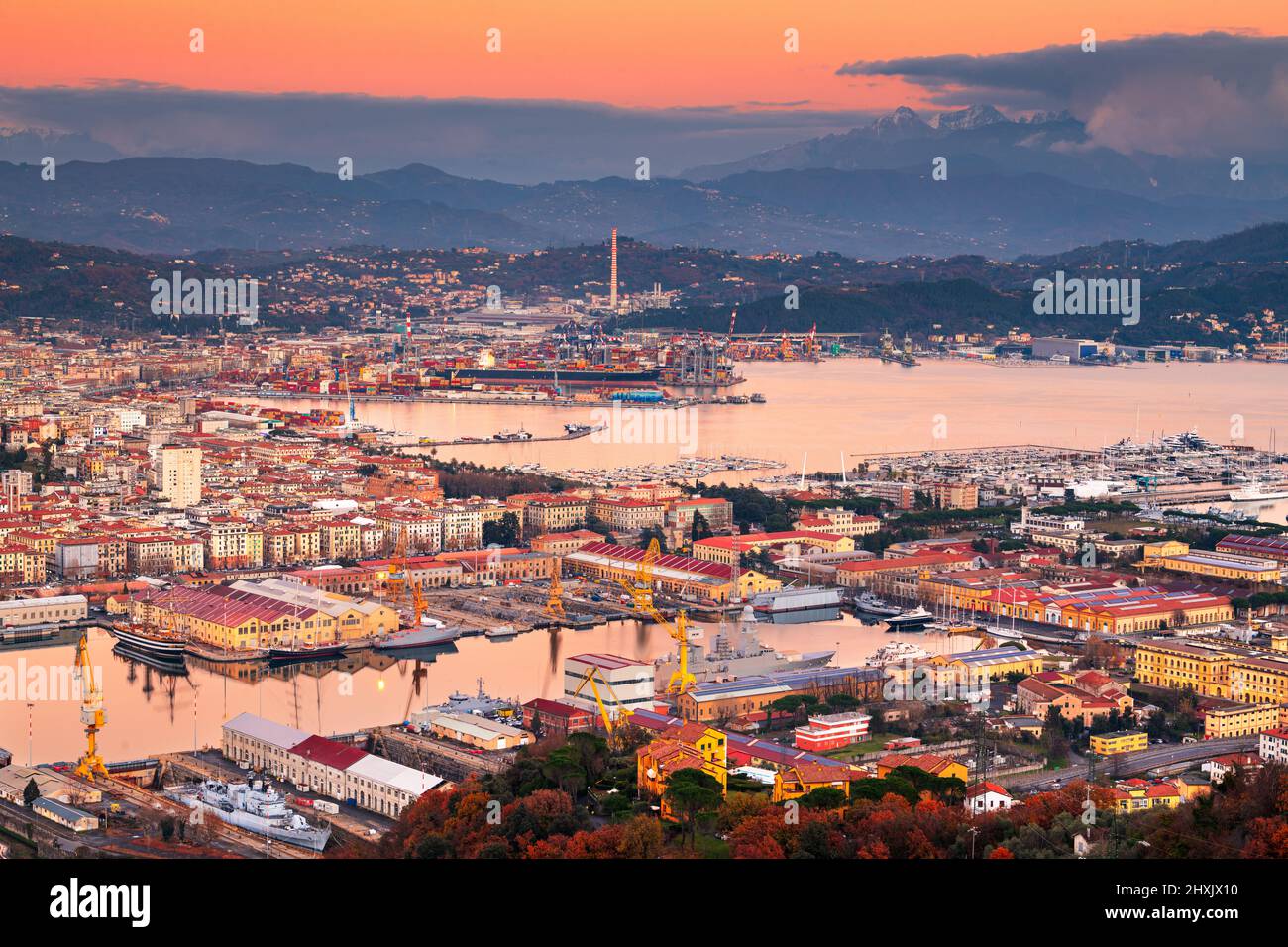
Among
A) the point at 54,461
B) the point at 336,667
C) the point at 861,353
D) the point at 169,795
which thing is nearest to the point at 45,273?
the point at 861,353

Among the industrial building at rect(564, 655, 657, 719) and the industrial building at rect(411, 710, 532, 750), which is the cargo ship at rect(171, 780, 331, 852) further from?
the industrial building at rect(564, 655, 657, 719)

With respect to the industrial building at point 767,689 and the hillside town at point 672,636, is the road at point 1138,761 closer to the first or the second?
the hillside town at point 672,636

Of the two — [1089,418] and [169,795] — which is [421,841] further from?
[1089,418]

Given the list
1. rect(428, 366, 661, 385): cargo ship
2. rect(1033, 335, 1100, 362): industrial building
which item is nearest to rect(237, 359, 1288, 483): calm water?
rect(428, 366, 661, 385): cargo ship

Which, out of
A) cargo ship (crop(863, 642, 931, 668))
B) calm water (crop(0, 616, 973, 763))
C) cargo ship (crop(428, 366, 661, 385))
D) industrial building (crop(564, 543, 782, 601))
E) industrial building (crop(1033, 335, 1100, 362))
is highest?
industrial building (crop(1033, 335, 1100, 362))

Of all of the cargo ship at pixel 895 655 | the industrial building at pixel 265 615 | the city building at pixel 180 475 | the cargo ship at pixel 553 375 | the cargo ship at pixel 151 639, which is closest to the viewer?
the cargo ship at pixel 895 655

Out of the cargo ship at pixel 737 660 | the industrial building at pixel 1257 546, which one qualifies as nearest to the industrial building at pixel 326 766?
the cargo ship at pixel 737 660

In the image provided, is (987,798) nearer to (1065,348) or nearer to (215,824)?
(215,824)

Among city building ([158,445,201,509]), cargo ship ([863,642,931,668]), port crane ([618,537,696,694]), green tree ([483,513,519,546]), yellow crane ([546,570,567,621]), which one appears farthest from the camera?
city building ([158,445,201,509])
